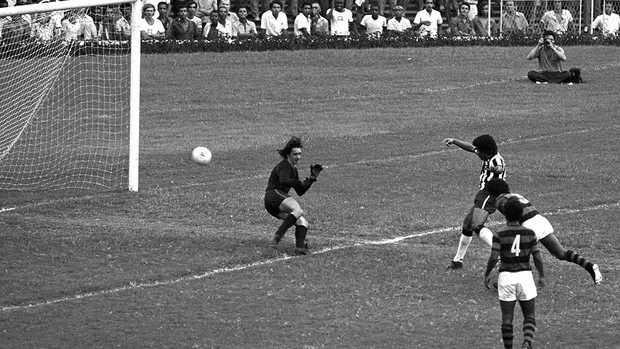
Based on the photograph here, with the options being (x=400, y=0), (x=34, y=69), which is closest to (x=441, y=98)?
(x=400, y=0)

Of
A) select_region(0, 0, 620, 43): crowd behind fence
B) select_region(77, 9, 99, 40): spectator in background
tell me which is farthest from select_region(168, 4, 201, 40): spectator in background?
select_region(77, 9, 99, 40): spectator in background

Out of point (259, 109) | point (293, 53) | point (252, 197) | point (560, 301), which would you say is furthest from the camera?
point (293, 53)

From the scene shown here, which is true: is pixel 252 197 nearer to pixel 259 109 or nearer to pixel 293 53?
pixel 259 109

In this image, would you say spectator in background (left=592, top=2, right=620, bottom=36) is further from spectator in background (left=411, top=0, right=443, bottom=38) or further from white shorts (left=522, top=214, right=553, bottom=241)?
white shorts (left=522, top=214, right=553, bottom=241)

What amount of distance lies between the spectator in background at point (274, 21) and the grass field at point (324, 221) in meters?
2.37

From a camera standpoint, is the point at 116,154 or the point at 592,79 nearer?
the point at 116,154

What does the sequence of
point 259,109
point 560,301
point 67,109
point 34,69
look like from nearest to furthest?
point 560,301 → point 34,69 → point 67,109 → point 259,109

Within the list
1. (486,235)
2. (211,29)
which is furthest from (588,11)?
(486,235)

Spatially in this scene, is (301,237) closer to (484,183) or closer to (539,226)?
(484,183)

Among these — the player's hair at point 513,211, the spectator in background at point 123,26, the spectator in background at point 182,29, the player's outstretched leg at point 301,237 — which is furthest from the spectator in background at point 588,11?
the player's hair at point 513,211

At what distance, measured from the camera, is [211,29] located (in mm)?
40469

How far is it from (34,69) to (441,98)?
41.4 ft

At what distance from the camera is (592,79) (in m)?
37.8

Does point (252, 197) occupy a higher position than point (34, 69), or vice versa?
point (34, 69)
